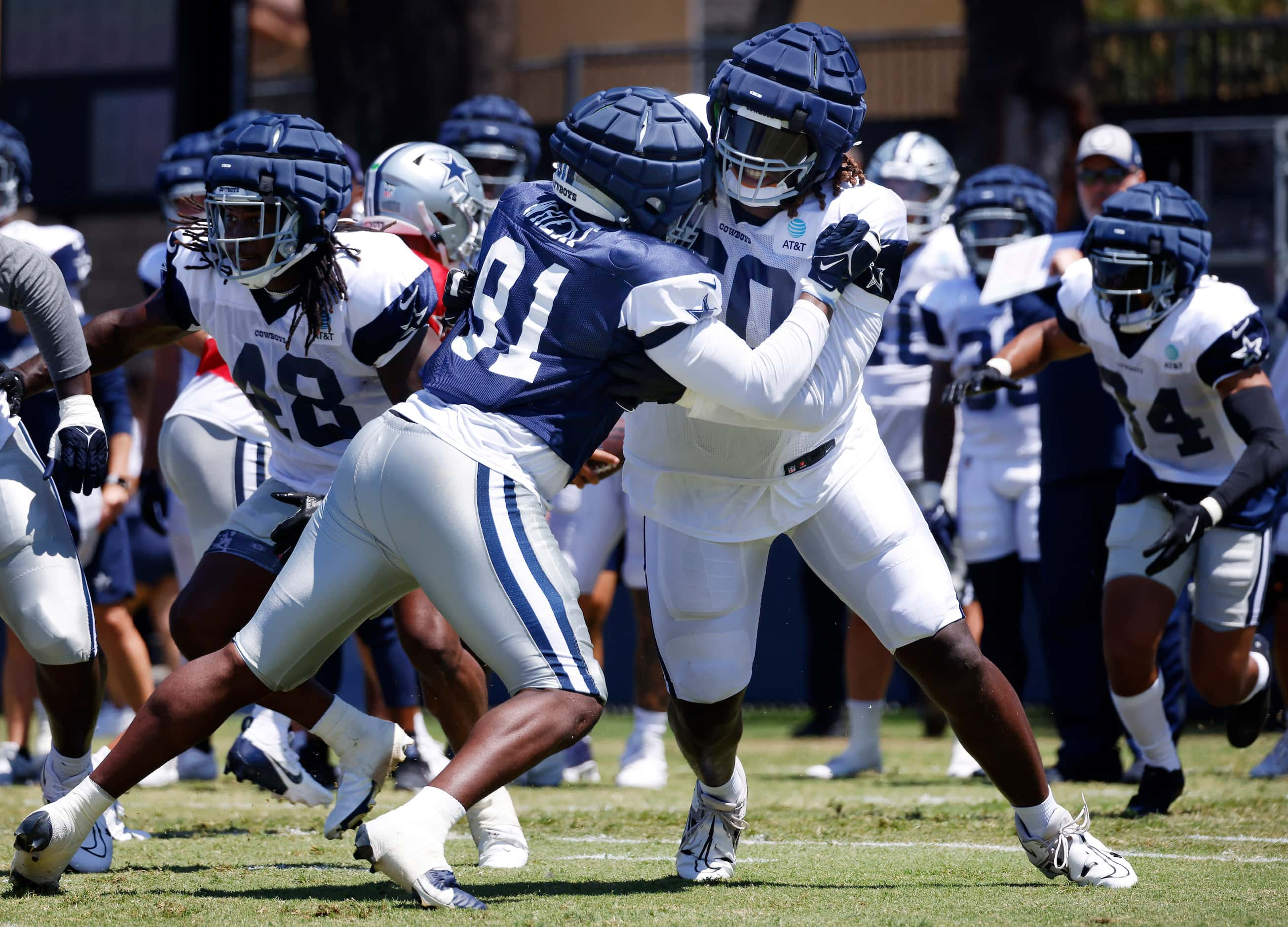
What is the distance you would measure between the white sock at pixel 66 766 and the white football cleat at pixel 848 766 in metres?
3.08

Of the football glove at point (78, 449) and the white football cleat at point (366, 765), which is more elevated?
the football glove at point (78, 449)

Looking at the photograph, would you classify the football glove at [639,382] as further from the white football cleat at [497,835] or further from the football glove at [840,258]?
the white football cleat at [497,835]

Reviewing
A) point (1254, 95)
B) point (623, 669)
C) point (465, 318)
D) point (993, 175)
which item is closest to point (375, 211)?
point (465, 318)

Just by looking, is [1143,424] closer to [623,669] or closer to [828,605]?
[828,605]

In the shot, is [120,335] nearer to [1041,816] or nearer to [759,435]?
[759,435]

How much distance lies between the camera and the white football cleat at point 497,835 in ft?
13.4

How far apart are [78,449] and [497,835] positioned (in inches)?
53.0

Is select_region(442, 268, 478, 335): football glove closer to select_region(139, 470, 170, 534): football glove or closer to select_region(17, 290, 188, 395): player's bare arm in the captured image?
select_region(17, 290, 188, 395): player's bare arm

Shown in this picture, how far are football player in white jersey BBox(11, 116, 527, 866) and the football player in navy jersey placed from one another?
52cm

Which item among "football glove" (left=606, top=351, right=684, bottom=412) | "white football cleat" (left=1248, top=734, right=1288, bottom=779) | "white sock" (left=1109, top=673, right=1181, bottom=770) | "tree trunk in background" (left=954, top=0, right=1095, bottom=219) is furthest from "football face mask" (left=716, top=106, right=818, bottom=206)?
"tree trunk in background" (left=954, top=0, right=1095, bottom=219)

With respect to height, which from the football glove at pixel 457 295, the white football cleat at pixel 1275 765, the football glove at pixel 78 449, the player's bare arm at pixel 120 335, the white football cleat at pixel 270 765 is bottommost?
the white football cleat at pixel 1275 765

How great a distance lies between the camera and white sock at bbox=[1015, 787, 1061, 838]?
373 centimetres

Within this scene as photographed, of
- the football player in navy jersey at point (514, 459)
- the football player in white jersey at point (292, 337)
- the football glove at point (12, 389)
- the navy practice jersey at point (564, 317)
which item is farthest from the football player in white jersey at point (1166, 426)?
the football glove at point (12, 389)

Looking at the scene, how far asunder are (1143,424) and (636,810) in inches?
77.8
